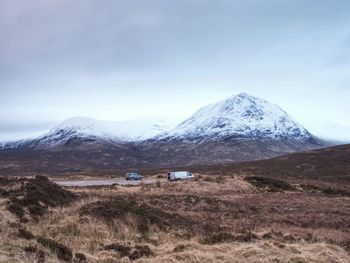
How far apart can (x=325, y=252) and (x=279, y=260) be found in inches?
75.7

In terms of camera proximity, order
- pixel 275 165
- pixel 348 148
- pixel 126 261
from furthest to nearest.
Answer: pixel 348 148
pixel 275 165
pixel 126 261

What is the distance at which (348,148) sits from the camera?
4985 inches

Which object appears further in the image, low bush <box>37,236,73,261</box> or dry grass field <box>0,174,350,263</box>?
dry grass field <box>0,174,350,263</box>

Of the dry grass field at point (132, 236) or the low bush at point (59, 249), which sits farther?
the dry grass field at point (132, 236)

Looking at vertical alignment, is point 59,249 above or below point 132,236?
above

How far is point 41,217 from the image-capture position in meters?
17.8

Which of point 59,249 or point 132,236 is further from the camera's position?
point 132,236

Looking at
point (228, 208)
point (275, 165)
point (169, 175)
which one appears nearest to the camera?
point (228, 208)

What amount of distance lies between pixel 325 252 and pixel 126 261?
19.0 ft

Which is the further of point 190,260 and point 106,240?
point 106,240

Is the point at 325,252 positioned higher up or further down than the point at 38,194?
further down

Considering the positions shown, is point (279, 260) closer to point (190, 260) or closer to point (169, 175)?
point (190, 260)

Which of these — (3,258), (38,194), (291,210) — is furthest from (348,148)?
(3,258)

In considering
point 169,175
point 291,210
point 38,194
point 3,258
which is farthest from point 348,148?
point 3,258
